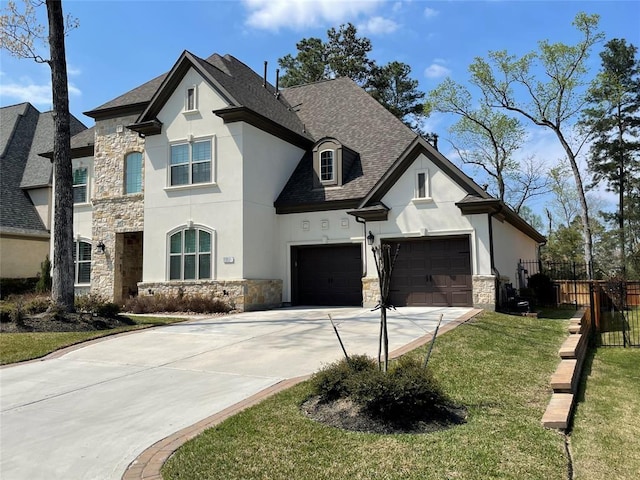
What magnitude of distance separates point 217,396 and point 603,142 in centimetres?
3942

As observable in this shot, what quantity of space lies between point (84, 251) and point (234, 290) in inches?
356

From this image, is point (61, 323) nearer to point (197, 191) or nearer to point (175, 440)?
point (197, 191)

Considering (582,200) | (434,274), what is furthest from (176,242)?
(582,200)

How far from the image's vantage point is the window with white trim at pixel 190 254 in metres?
18.5

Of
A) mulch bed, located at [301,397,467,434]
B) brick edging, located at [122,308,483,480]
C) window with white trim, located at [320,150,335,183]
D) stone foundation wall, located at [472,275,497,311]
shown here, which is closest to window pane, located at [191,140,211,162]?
window with white trim, located at [320,150,335,183]

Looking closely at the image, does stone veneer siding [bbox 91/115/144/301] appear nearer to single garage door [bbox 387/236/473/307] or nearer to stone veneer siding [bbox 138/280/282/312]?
stone veneer siding [bbox 138/280/282/312]

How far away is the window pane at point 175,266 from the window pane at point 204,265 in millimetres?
884

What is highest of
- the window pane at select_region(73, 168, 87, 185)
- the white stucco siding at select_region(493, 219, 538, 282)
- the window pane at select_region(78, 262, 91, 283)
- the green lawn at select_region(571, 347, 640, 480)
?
the window pane at select_region(73, 168, 87, 185)

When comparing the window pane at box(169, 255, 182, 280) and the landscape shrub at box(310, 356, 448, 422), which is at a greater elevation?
the window pane at box(169, 255, 182, 280)

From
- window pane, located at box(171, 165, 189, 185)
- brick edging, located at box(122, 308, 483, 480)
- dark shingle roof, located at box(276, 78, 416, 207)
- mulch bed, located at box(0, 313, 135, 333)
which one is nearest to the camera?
brick edging, located at box(122, 308, 483, 480)

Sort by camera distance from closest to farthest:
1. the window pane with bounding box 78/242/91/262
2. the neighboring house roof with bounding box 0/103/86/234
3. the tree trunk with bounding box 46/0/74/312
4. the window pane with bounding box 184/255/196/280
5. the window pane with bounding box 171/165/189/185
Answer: the tree trunk with bounding box 46/0/74/312 → the window pane with bounding box 184/255/196/280 → the window pane with bounding box 171/165/189/185 → the window pane with bounding box 78/242/91/262 → the neighboring house roof with bounding box 0/103/86/234

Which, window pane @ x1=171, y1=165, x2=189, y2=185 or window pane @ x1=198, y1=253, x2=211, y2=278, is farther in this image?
window pane @ x1=171, y1=165, x2=189, y2=185

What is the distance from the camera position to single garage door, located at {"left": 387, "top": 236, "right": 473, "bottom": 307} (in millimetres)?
16453

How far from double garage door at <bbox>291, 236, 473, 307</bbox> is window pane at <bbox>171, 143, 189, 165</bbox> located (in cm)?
551
